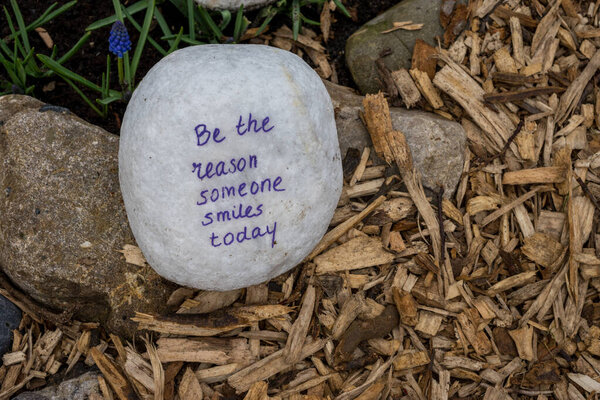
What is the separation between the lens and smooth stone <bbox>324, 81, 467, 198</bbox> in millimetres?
2025

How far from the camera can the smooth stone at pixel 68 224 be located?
183 cm

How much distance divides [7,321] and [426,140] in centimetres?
177

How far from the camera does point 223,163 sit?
65.6 inches

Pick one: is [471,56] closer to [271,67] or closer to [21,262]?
[271,67]

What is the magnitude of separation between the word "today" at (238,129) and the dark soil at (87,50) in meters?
0.71

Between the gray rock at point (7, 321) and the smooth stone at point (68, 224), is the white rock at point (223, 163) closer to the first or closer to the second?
the smooth stone at point (68, 224)

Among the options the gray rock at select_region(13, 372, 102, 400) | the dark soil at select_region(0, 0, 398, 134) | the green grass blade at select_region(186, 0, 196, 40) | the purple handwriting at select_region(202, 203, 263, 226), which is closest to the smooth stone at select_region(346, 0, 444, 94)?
the dark soil at select_region(0, 0, 398, 134)

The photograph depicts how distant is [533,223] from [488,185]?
0.77ft

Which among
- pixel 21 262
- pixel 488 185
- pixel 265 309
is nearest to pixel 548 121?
pixel 488 185

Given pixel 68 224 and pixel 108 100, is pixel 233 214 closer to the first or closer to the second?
pixel 68 224

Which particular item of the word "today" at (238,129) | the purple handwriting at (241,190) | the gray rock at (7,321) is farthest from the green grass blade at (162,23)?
the gray rock at (7,321)

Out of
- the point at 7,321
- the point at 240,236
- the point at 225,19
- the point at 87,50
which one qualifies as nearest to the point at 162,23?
the point at 225,19

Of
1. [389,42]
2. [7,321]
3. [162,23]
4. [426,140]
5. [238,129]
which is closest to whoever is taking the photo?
[238,129]

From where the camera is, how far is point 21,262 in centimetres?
183
